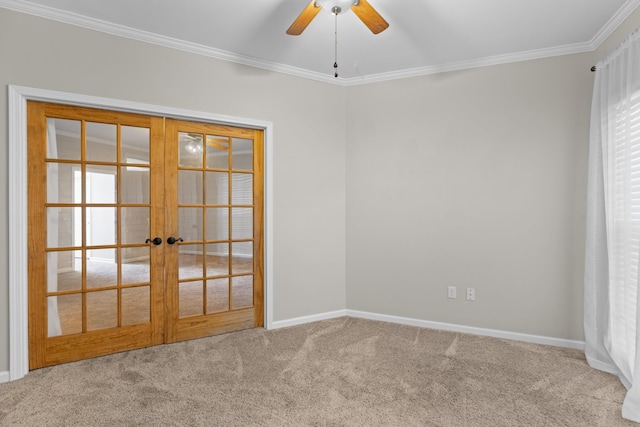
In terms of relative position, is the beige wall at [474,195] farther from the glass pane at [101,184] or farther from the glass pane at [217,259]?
the glass pane at [101,184]

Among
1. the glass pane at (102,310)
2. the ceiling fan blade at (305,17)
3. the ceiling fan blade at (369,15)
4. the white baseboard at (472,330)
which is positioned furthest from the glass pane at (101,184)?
the white baseboard at (472,330)

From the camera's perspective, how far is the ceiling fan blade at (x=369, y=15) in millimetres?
2187

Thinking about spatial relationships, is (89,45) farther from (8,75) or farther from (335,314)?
(335,314)

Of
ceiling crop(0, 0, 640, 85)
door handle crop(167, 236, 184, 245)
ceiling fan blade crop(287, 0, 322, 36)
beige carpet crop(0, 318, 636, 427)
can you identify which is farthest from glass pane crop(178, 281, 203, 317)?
ceiling fan blade crop(287, 0, 322, 36)

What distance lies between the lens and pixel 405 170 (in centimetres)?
375

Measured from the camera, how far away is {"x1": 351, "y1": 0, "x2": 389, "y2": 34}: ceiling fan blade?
2187 mm

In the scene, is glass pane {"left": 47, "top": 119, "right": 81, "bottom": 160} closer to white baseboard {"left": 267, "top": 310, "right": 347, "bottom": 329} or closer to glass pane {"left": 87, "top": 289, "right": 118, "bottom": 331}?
glass pane {"left": 87, "top": 289, "right": 118, "bottom": 331}

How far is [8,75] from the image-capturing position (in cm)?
251

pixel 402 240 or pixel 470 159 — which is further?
pixel 402 240

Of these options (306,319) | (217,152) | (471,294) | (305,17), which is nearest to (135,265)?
(217,152)

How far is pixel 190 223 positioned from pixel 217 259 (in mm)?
421

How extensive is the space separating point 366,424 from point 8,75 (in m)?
3.24

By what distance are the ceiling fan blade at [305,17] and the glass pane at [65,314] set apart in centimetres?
258

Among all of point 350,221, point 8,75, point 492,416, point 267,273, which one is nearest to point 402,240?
point 350,221
